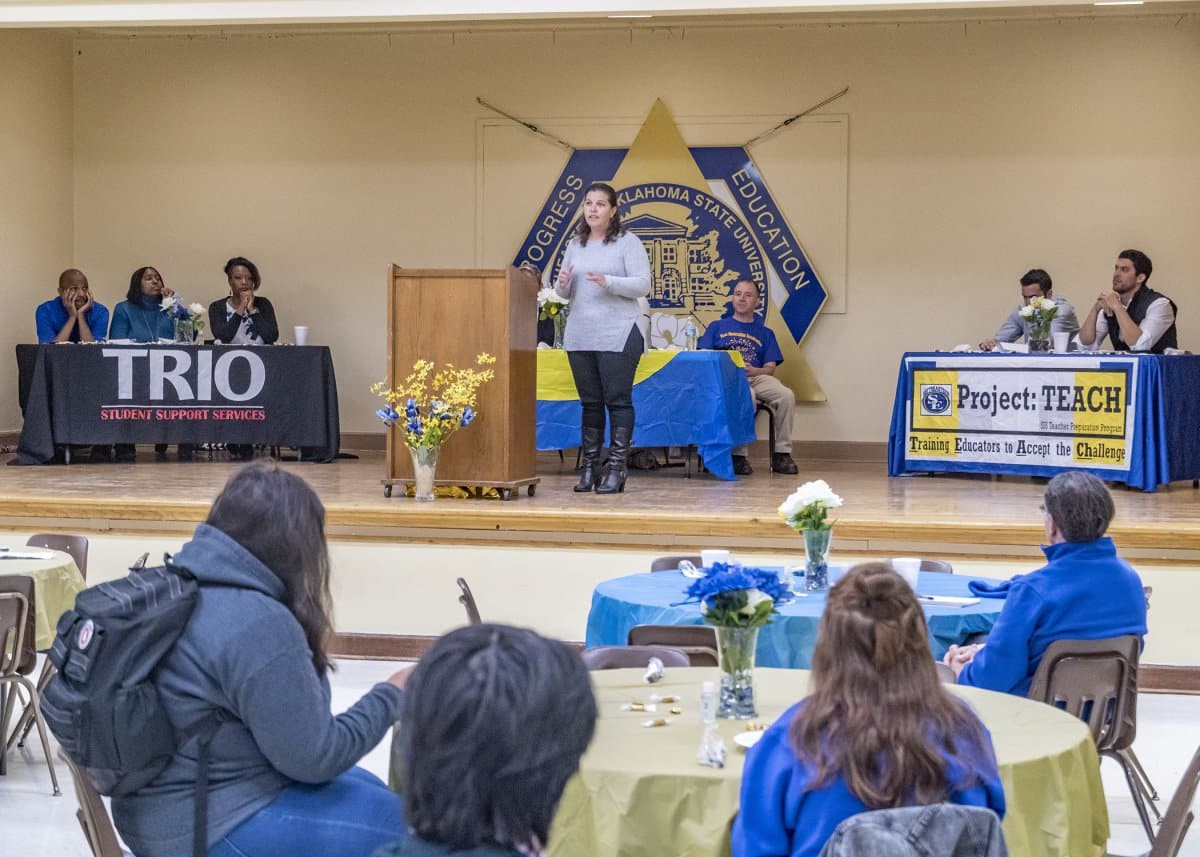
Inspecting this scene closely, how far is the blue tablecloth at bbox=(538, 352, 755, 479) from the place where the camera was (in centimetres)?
788

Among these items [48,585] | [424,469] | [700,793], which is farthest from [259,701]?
[424,469]

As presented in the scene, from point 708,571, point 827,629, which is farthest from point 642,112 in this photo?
point 827,629

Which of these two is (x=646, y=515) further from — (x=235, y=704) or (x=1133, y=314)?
(x=235, y=704)

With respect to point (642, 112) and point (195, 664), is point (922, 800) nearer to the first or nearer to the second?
point (195, 664)

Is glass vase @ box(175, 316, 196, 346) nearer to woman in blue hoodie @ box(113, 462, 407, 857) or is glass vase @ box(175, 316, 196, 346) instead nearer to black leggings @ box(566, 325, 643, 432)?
black leggings @ box(566, 325, 643, 432)

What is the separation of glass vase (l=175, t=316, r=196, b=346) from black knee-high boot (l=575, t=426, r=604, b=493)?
3.31 m

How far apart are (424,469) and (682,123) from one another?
190 inches

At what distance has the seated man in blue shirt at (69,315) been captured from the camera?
9633 millimetres

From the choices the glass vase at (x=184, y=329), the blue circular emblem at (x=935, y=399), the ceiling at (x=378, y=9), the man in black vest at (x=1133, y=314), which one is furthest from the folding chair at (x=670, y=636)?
the glass vase at (x=184, y=329)

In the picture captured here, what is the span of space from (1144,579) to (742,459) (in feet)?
11.1

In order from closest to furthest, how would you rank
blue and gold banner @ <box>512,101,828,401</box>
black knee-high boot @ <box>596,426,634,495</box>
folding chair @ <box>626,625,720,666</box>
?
folding chair @ <box>626,625,720,666</box> → black knee-high boot @ <box>596,426,634,495</box> → blue and gold banner @ <box>512,101,828,401</box>

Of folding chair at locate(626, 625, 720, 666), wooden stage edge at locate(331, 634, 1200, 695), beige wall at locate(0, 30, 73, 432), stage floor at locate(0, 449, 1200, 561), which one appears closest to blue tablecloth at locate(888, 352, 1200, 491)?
stage floor at locate(0, 449, 1200, 561)

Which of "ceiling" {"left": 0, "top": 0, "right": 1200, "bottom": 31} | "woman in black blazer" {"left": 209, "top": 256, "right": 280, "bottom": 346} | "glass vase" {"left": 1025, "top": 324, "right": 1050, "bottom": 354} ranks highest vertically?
"ceiling" {"left": 0, "top": 0, "right": 1200, "bottom": 31}

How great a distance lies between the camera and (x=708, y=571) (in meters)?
2.63
